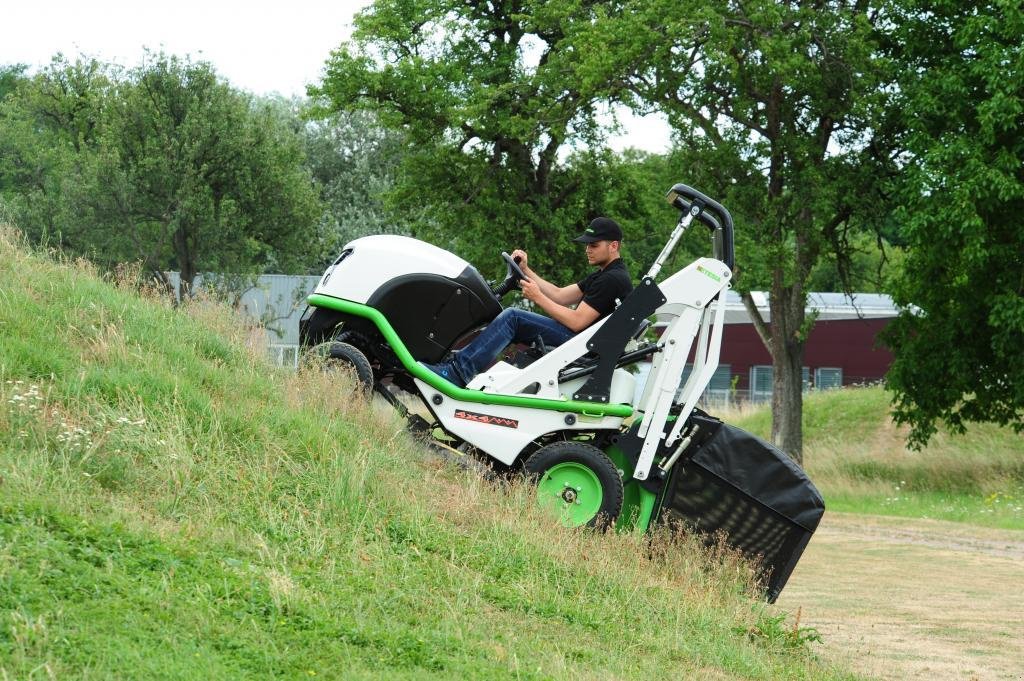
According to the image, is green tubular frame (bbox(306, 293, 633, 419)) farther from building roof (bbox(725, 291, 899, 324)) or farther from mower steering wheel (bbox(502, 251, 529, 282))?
building roof (bbox(725, 291, 899, 324))

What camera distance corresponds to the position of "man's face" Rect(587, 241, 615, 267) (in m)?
8.95

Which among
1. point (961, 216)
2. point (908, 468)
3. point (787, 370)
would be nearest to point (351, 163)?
point (787, 370)

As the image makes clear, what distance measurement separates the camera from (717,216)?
8836 mm

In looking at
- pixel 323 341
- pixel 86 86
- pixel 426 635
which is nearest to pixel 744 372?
pixel 86 86

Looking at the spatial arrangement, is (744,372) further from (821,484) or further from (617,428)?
(617,428)

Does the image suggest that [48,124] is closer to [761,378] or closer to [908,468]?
[761,378]

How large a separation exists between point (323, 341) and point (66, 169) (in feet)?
120

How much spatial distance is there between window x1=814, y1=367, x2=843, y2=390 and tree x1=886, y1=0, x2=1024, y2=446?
2104 centimetres

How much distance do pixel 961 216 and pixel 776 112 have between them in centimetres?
576

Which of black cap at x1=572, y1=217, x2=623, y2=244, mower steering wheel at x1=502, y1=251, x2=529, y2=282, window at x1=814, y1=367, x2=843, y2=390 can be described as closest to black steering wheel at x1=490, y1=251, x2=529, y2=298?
mower steering wheel at x1=502, y1=251, x2=529, y2=282

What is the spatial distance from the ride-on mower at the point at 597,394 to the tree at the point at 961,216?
1207 cm

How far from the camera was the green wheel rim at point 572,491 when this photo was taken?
8.16 meters

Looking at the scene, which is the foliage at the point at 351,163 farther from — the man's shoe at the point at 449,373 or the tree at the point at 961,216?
the man's shoe at the point at 449,373

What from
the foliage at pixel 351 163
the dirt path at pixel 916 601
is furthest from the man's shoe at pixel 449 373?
the foliage at pixel 351 163
